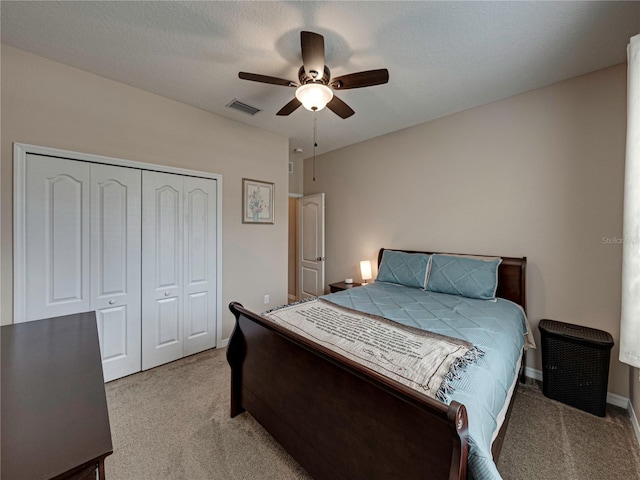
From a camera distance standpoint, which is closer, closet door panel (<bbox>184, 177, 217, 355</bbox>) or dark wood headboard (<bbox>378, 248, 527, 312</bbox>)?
dark wood headboard (<bbox>378, 248, 527, 312</bbox>)

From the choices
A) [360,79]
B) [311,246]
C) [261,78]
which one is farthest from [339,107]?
[311,246]

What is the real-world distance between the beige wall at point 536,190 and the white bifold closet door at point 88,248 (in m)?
3.10

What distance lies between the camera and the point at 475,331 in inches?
68.7

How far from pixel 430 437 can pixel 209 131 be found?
11.1ft

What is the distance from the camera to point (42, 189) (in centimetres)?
214

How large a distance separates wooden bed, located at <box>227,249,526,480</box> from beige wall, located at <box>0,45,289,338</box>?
1629 mm

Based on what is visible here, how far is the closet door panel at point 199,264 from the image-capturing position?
2.97 meters

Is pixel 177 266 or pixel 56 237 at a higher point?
pixel 56 237

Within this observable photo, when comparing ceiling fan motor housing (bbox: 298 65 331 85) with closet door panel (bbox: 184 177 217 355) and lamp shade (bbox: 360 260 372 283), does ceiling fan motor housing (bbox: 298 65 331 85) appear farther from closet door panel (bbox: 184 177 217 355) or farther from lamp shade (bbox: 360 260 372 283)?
lamp shade (bbox: 360 260 372 283)

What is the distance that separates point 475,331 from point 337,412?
1.07 metres

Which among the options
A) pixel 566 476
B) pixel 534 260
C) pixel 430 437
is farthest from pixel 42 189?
pixel 534 260

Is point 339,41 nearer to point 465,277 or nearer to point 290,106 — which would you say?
point 290,106

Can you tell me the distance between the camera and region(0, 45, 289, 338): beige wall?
2.05 m

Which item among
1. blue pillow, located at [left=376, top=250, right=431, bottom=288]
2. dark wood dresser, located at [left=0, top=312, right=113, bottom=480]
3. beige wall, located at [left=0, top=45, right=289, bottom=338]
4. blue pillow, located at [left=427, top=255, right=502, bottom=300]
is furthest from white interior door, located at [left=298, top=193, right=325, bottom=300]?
dark wood dresser, located at [left=0, top=312, right=113, bottom=480]
